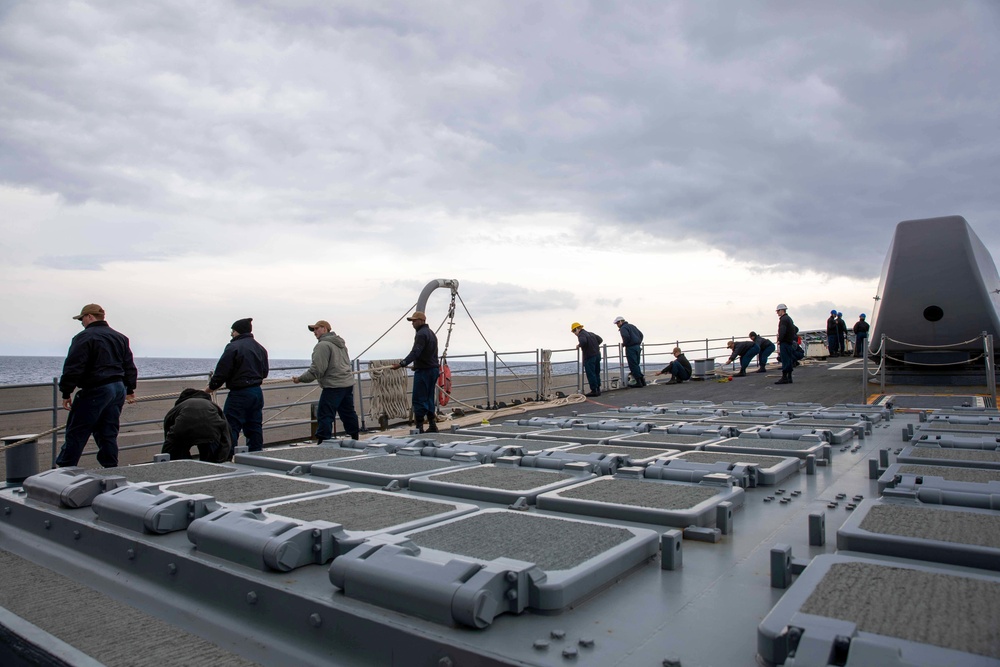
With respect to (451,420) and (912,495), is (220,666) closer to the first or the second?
(912,495)

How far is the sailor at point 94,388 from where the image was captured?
534 centimetres

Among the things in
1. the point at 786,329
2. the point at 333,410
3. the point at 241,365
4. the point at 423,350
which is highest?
the point at 786,329

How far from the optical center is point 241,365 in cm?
649

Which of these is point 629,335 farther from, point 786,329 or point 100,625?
point 100,625

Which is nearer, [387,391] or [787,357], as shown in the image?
[387,391]

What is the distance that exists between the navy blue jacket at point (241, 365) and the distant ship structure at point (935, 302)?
9.79 meters

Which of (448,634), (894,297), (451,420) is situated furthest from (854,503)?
(894,297)

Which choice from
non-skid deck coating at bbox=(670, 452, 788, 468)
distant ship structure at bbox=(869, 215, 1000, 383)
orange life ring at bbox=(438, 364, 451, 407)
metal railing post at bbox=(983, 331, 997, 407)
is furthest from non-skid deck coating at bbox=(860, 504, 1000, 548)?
distant ship structure at bbox=(869, 215, 1000, 383)

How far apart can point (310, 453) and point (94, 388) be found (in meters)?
2.98

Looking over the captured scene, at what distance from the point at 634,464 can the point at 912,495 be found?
1056 mm

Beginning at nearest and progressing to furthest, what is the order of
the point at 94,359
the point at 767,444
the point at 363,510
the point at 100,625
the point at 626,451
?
the point at 100,625
the point at 363,510
the point at 626,451
the point at 767,444
the point at 94,359

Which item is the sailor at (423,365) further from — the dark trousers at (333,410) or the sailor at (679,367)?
the sailor at (679,367)

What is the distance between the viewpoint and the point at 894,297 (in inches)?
454

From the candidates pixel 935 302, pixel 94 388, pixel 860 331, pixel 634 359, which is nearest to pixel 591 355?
pixel 634 359
